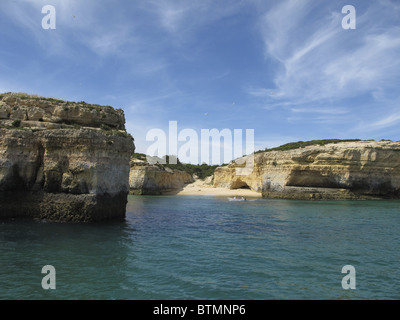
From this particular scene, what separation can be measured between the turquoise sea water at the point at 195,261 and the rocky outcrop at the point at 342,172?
95.0 ft

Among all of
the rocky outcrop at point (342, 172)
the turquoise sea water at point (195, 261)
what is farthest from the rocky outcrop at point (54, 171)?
the rocky outcrop at point (342, 172)

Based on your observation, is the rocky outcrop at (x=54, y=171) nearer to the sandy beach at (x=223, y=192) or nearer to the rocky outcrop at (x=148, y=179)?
the sandy beach at (x=223, y=192)

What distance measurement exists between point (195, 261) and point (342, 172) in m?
41.2

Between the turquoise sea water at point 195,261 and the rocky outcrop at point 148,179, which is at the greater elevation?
the rocky outcrop at point 148,179

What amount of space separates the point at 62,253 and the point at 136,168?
4633cm

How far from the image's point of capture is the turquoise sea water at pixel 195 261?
8.07 meters

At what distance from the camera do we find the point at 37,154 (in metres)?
18.0

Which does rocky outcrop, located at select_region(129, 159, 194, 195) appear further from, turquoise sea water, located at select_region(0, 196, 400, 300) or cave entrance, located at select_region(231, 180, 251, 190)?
turquoise sea water, located at select_region(0, 196, 400, 300)

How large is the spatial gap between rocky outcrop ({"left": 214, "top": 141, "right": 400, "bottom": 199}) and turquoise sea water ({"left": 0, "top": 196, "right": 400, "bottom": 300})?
28944 mm

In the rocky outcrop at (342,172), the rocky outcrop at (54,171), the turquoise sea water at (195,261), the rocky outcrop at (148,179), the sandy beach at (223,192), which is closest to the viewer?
the turquoise sea water at (195,261)

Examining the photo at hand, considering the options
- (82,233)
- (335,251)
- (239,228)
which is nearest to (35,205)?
(82,233)
